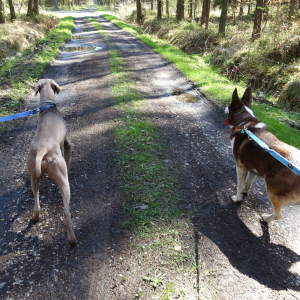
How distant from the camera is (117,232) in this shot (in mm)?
3289

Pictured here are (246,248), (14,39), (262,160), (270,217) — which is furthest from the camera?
(14,39)

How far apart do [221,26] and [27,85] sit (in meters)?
12.1

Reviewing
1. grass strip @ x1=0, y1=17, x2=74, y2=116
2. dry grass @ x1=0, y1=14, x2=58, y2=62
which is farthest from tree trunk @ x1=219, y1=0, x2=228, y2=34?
dry grass @ x1=0, y1=14, x2=58, y2=62

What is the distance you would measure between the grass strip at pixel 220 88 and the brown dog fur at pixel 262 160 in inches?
87.9

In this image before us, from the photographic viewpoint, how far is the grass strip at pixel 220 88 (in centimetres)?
590

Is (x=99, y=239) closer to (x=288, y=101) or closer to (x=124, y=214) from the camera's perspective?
(x=124, y=214)

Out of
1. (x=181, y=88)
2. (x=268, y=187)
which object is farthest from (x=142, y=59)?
(x=268, y=187)

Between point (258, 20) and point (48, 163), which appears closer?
point (48, 163)

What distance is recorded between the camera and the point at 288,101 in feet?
27.2

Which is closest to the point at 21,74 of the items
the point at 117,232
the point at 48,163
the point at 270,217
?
the point at 48,163

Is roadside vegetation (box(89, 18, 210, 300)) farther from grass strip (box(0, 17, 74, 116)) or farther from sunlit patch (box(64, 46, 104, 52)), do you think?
sunlit patch (box(64, 46, 104, 52))

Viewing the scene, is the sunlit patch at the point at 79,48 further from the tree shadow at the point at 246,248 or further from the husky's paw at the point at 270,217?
the husky's paw at the point at 270,217

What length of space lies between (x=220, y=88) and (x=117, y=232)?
6.88 metres

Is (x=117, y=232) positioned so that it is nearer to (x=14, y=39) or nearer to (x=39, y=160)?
(x=39, y=160)
